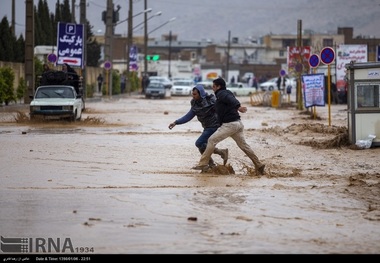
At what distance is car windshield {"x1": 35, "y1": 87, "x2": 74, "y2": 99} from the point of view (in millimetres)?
35188

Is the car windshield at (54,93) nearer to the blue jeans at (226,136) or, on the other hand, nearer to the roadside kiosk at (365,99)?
the roadside kiosk at (365,99)

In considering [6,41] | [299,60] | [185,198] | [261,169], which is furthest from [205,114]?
[6,41]

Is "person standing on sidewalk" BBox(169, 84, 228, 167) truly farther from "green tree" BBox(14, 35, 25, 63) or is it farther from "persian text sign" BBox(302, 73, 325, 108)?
"green tree" BBox(14, 35, 25, 63)

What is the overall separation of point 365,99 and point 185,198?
11264 mm

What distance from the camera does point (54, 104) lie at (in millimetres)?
34656

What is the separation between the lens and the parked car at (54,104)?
3459 centimetres

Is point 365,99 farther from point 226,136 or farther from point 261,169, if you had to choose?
point 226,136

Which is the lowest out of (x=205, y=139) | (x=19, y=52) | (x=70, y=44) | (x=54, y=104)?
(x=205, y=139)

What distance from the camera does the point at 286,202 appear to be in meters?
14.6

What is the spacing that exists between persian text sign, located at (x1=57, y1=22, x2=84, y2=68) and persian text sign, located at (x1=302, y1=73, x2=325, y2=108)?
1290 cm

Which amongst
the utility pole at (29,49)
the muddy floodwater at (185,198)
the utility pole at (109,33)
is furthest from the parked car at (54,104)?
the utility pole at (109,33)

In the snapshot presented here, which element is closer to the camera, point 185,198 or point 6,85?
point 185,198
